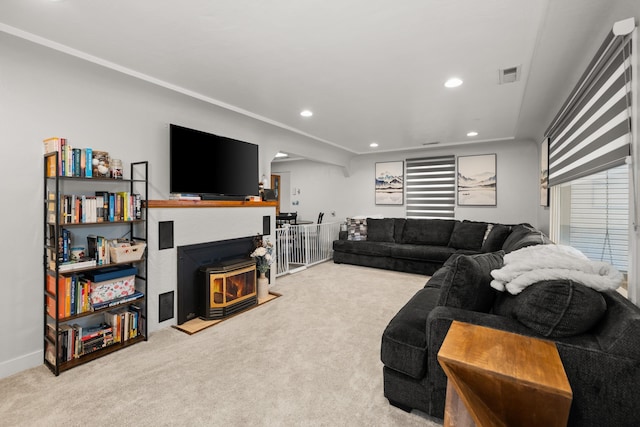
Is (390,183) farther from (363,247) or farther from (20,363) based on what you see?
(20,363)

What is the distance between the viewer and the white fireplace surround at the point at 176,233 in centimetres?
279

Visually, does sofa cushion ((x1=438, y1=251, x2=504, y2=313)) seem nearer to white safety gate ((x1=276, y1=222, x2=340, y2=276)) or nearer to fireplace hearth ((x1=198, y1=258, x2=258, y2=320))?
fireplace hearth ((x1=198, y1=258, x2=258, y2=320))

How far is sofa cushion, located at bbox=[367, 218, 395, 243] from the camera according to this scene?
5.96 m

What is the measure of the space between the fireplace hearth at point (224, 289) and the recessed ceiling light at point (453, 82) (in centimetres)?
281

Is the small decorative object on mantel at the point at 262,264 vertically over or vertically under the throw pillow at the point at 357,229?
under

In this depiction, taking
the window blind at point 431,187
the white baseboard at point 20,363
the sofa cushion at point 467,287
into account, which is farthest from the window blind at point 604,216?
the white baseboard at point 20,363

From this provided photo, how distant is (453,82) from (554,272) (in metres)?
1.96

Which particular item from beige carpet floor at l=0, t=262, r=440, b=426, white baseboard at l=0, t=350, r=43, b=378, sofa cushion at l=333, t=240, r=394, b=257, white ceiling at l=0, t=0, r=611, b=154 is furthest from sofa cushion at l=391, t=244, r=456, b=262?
white baseboard at l=0, t=350, r=43, b=378

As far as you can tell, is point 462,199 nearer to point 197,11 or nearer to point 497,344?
point 497,344

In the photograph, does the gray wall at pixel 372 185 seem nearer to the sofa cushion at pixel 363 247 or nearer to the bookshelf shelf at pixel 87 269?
the sofa cushion at pixel 363 247

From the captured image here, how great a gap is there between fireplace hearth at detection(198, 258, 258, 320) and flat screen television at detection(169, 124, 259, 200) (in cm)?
84

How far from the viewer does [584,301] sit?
4.12 ft

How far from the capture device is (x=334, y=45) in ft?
6.71

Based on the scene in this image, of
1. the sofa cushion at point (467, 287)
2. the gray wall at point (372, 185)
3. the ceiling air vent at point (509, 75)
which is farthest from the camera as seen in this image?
the gray wall at point (372, 185)
